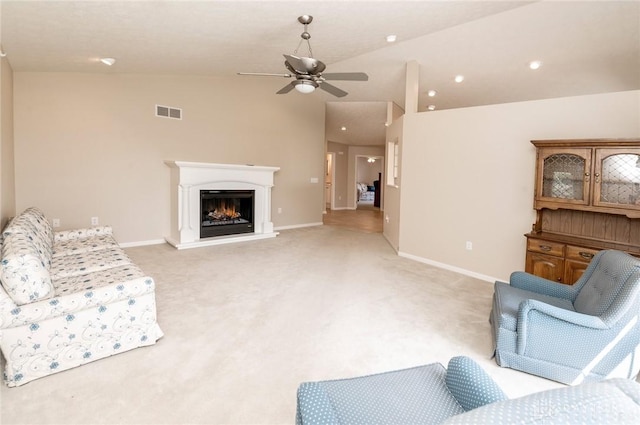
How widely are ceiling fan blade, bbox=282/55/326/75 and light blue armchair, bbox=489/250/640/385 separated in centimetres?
263

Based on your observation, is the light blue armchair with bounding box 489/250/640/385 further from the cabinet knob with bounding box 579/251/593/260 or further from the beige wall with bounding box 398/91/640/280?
the beige wall with bounding box 398/91/640/280

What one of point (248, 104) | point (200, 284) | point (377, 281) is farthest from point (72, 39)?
point (377, 281)

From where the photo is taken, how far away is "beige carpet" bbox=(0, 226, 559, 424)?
1.85 m

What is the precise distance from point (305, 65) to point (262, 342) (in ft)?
8.17

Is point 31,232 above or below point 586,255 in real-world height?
above

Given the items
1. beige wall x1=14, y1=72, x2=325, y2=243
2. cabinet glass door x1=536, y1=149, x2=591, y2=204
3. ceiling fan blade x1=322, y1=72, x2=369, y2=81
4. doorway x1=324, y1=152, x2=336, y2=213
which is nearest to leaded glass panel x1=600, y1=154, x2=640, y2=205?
cabinet glass door x1=536, y1=149, x2=591, y2=204

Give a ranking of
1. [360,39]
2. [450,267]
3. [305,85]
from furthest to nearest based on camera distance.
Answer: [450,267]
[360,39]
[305,85]

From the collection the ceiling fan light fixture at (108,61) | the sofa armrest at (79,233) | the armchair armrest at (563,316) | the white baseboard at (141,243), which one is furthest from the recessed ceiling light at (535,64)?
the white baseboard at (141,243)

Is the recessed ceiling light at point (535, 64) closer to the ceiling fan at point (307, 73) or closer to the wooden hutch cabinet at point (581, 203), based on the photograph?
the wooden hutch cabinet at point (581, 203)

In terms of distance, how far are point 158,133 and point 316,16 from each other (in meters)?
3.54

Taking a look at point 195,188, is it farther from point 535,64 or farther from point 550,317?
point 535,64

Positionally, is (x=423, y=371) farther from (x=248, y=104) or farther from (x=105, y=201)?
(x=248, y=104)

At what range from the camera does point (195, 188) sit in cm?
577

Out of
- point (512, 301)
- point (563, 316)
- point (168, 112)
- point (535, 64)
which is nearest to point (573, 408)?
point (563, 316)
